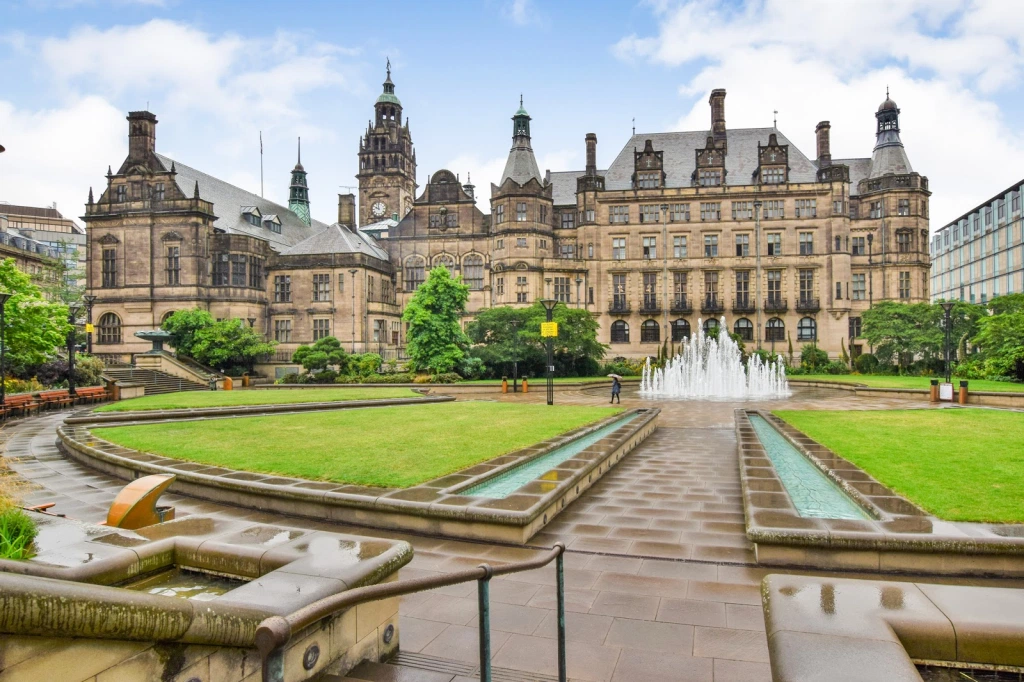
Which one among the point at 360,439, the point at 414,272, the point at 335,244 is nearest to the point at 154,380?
the point at 335,244

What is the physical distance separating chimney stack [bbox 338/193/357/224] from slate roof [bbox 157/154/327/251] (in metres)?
6.19

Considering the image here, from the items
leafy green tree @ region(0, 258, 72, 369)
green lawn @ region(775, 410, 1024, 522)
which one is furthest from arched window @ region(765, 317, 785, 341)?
leafy green tree @ region(0, 258, 72, 369)

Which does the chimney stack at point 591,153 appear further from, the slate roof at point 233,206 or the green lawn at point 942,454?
the green lawn at point 942,454

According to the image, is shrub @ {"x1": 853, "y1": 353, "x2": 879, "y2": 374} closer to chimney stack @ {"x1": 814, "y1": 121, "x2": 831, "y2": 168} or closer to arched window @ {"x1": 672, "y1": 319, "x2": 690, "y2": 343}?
arched window @ {"x1": 672, "y1": 319, "x2": 690, "y2": 343}

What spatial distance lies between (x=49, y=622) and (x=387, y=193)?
7536cm

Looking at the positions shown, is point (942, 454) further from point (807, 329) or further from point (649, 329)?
point (807, 329)

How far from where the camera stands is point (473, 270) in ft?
176

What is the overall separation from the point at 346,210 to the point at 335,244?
614 cm

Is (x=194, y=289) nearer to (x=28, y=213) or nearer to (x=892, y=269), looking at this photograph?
(x=892, y=269)

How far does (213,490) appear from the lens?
9.21 meters

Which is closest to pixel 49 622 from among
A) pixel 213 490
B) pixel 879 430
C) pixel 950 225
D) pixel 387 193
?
pixel 213 490

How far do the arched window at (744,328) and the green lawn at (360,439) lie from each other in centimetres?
3507

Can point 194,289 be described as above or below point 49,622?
above

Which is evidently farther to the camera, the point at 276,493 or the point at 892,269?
the point at 892,269
